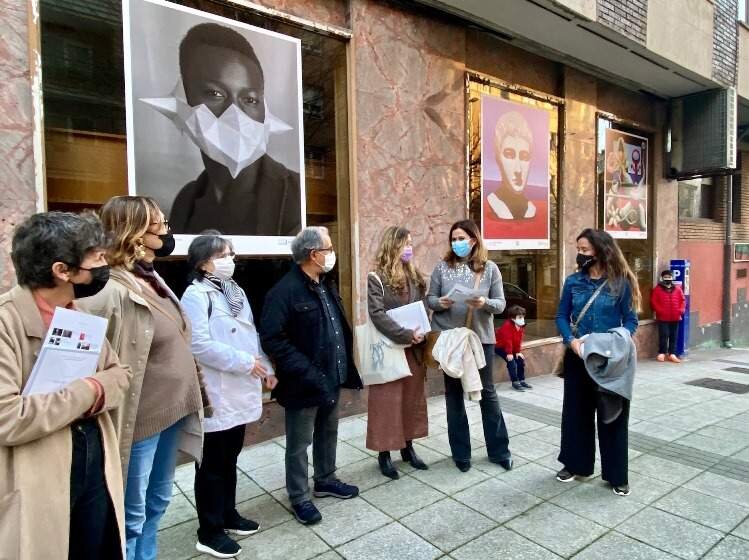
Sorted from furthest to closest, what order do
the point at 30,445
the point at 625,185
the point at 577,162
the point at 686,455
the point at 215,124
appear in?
the point at 625,185
the point at 577,162
the point at 215,124
the point at 686,455
the point at 30,445

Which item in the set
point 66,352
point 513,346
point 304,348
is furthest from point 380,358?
point 513,346

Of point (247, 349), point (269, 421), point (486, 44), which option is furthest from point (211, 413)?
point (486, 44)

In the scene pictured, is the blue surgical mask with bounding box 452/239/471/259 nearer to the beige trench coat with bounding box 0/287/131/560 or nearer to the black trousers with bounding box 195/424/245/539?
the black trousers with bounding box 195/424/245/539

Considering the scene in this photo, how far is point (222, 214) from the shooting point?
4.39 m

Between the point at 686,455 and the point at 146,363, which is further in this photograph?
the point at 686,455

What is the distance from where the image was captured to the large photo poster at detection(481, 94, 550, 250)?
21.5 ft

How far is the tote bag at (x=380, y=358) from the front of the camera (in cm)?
361

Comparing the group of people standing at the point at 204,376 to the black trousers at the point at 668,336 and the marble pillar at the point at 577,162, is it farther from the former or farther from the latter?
the black trousers at the point at 668,336

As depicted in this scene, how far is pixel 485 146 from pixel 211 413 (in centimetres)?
521

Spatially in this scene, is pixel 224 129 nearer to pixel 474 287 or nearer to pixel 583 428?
pixel 474 287

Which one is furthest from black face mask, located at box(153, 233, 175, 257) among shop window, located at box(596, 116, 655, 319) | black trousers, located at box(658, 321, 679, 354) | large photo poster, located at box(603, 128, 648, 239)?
black trousers, located at box(658, 321, 679, 354)

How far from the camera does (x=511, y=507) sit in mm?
3234

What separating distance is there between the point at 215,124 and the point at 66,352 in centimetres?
323

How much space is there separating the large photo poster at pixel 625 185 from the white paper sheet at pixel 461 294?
5391 millimetres
